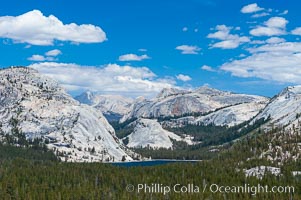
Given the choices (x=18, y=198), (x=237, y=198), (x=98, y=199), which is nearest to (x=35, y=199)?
(x=18, y=198)

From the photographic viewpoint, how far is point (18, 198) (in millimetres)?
198125

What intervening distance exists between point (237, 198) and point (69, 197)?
6888cm

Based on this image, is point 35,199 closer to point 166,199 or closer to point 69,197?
point 69,197

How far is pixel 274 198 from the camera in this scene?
189000 millimetres

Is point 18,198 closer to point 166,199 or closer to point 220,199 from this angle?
point 166,199

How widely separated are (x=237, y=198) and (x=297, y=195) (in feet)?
77.2

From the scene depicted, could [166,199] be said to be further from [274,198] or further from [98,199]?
[274,198]

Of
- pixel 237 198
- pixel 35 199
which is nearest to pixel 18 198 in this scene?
pixel 35 199

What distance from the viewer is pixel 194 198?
7594 inches

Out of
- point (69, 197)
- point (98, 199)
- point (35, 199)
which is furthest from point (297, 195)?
point (35, 199)

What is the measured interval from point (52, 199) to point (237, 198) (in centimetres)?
7521

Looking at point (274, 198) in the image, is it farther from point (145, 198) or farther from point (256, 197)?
point (145, 198)

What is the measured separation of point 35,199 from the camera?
19862 cm

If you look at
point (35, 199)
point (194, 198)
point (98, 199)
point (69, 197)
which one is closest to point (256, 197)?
point (194, 198)
